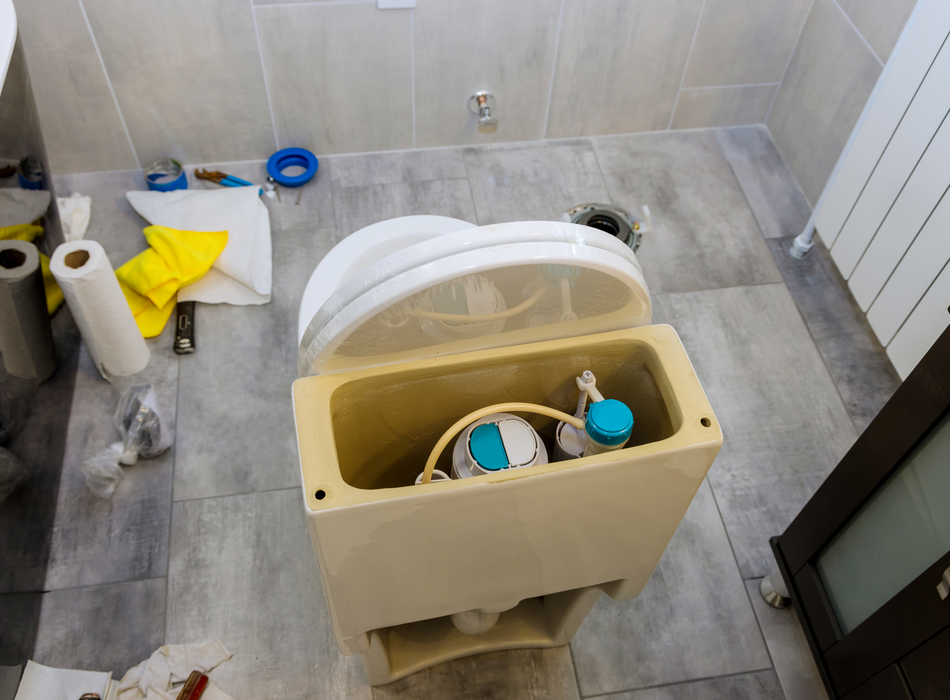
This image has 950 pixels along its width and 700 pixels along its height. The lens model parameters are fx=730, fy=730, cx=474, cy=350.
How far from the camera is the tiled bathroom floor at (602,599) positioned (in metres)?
1.31

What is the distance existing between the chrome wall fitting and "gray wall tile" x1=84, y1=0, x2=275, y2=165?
555 millimetres

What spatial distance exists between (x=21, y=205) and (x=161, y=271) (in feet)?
1.37

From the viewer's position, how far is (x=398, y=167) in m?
2.06

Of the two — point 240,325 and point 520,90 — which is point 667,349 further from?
point 520,90

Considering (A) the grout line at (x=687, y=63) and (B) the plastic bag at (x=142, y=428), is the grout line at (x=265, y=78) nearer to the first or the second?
(B) the plastic bag at (x=142, y=428)

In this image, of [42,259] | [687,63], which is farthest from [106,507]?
[687,63]

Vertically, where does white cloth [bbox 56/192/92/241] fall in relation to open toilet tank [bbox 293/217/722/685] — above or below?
below

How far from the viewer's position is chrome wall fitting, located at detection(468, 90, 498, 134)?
78.0 inches

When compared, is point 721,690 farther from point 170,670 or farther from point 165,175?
point 165,175

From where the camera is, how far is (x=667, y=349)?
86 cm

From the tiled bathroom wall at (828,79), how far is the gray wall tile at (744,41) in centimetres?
4

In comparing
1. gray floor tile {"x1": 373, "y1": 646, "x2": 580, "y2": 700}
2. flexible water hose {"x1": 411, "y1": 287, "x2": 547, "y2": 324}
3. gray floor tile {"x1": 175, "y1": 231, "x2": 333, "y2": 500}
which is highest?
flexible water hose {"x1": 411, "y1": 287, "x2": 547, "y2": 324}

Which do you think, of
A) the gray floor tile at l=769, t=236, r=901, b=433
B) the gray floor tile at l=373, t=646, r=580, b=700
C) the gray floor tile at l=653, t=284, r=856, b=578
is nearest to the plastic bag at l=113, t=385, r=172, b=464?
the gray floor tile at l=373, t=646, r=580, b=700

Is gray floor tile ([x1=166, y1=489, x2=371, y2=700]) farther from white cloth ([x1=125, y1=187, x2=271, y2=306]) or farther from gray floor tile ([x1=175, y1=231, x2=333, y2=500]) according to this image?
white cloth ([x1=125, y1=187, x2=271, y2=306])
